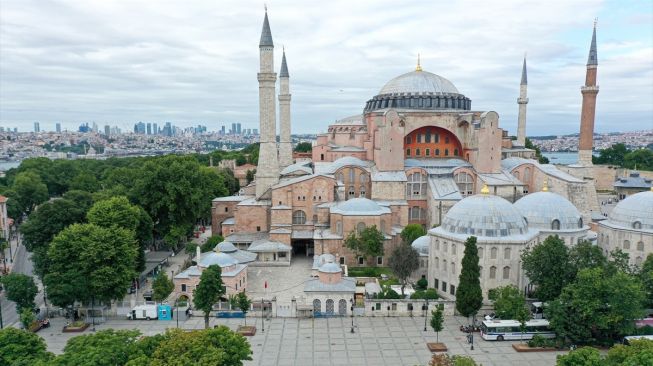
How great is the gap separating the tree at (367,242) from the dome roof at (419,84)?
21.3 meters

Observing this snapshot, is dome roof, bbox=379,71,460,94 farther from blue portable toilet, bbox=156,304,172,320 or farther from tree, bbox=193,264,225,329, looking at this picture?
blue portable toilet, bbox=156,304,172,320

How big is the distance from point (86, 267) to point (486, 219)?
2409 cm

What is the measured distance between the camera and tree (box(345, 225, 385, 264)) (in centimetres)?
3397

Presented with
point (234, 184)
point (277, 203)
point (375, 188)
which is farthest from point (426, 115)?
point (234, 184)

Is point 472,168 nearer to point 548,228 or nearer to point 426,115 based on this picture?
point 426,115

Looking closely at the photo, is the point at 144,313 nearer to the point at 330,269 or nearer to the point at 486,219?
the point at 330,269

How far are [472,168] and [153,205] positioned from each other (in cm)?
2855

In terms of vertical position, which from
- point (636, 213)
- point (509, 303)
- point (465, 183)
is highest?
point (465, 183)

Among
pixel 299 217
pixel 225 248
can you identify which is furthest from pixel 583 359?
pixel 299 217

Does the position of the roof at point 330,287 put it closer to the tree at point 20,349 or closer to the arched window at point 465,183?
the tree at point 20,349

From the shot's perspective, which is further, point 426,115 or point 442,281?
point 426,115

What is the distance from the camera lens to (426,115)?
45531 millimetres

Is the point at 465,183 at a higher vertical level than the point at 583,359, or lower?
higher

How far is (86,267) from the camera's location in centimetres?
A: 2702
